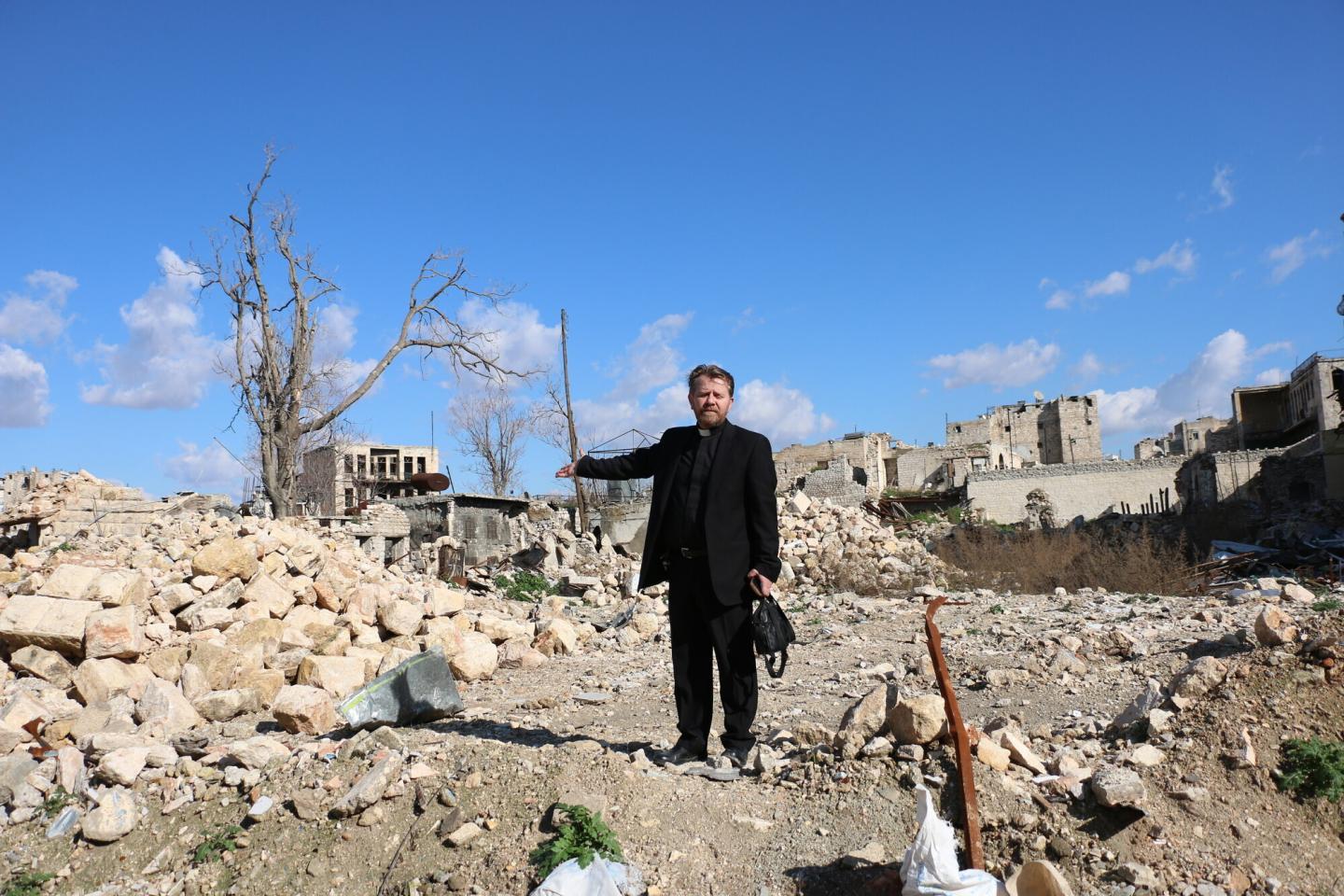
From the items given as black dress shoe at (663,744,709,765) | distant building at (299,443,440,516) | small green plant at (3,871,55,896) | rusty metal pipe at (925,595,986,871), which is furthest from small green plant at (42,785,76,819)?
distant building at (299,443,440,516)

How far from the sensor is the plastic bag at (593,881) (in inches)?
103

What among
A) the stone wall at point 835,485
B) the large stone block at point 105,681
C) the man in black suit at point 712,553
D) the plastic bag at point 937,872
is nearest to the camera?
the plastic bag at point 937,872

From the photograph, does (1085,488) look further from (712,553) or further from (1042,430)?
(712,553)

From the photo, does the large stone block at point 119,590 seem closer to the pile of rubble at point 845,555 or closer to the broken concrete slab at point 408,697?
the broken concrete slab at point 408,697

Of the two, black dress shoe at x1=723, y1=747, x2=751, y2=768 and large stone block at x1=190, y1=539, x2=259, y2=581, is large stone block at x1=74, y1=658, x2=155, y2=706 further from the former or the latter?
black dress shoe at x1=723, y1=747, x2=751, y2=768

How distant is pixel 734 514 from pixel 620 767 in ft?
3.79

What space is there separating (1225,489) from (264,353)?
26397 mm

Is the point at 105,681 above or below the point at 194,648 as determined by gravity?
below

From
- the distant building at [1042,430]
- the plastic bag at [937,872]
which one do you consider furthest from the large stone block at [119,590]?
the distant building at [1042,430]

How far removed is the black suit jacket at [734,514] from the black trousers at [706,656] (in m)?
0.08

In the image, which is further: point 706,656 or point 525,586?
point 525,586

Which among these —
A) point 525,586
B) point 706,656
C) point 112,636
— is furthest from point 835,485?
point 706,656

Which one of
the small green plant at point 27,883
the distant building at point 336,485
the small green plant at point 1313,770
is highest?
the distant building at point 336,485

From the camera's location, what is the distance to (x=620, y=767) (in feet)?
11.1
